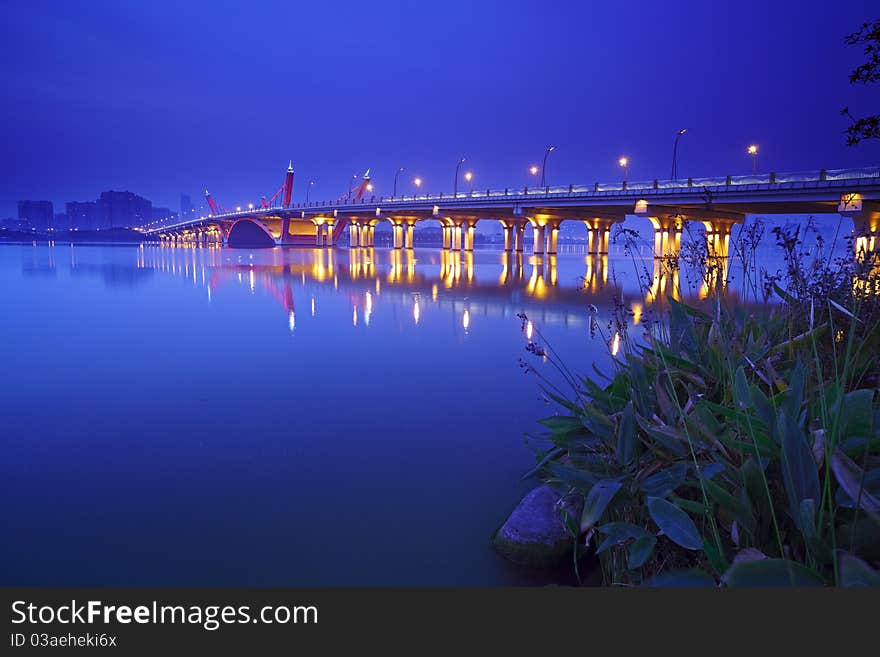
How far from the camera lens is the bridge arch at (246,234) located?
411ft

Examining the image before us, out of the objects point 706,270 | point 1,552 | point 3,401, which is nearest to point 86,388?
point 3,401

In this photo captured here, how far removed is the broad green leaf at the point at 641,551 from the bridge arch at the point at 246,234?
128 metres

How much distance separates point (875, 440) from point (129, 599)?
10.9 ft

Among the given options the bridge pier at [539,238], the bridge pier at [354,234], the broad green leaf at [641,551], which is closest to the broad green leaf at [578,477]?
the broad green leaf at [641,551]

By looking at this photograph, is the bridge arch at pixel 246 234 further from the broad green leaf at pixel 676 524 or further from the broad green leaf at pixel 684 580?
the broad green leaf at pixel 684 580

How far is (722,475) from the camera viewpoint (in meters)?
3.15

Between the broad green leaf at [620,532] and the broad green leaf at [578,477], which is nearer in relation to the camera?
the broad green leaf at [620,532]

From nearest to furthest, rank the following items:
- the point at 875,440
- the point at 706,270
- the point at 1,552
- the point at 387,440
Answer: the point at 875,440 → the point at 1,552 → the point at 706,270 → the point at 387,440

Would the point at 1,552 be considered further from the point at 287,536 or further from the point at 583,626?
the point at 583,626

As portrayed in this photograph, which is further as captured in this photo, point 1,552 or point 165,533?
point 165,533

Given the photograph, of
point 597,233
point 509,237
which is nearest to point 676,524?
point 597,233

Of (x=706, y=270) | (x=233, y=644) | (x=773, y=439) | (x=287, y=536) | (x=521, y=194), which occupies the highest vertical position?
(x=521, y=194)

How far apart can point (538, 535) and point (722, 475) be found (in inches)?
57.4

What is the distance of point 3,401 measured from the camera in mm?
7633
